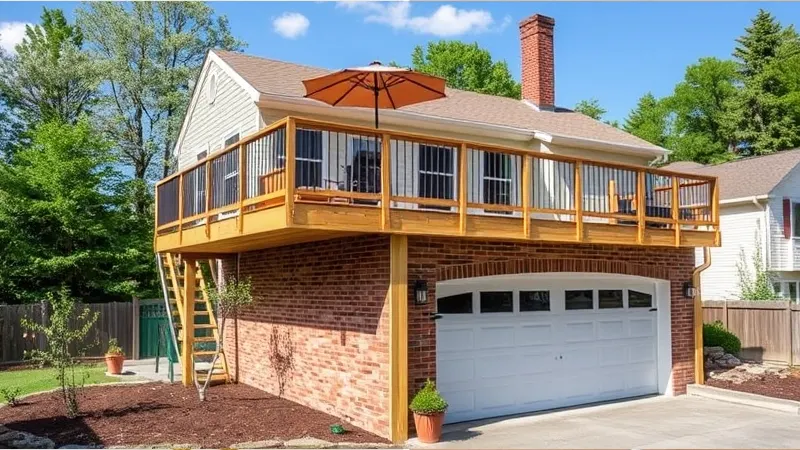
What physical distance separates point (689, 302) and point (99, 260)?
56.0 feet

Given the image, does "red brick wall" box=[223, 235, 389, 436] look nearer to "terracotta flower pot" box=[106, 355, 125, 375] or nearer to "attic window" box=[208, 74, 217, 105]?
"terracotta flower pot" box=[106, 355, 125, 375]

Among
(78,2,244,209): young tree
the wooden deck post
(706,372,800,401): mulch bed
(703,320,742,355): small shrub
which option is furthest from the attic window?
(78,2,244,209): young tree

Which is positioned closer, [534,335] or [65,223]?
[534,335]

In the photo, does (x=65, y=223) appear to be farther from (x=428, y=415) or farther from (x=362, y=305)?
(x=428, y=415)

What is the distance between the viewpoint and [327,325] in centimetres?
1002

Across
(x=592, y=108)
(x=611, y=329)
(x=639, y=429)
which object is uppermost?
(x=592, y=108)

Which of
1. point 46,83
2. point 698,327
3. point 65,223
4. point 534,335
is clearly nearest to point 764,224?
point 698,327

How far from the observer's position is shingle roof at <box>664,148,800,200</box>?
21.3 m

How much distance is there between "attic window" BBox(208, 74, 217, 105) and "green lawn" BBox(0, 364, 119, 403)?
20.7ft

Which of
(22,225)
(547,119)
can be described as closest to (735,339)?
(547,119)

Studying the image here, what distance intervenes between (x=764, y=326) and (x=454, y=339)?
32.0ft

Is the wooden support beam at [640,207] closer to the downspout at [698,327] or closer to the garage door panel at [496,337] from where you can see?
the downspout at [698,327]

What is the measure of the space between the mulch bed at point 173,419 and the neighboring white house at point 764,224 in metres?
16.7

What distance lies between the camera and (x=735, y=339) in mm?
15414
